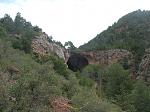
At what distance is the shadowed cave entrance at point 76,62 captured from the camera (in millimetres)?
103438

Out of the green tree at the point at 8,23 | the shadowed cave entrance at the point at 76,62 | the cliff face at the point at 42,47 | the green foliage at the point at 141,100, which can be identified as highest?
the green tree at the point at 8,23

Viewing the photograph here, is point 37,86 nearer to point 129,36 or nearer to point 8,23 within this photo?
point 8,23

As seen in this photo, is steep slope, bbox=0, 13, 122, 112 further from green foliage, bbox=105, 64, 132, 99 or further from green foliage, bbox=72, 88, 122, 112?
green foliage, bbox=105, 64, 132, 99

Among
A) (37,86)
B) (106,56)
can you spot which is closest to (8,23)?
(106,56)

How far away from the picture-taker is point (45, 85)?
20.6 meters

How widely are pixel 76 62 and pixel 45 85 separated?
8399 cm

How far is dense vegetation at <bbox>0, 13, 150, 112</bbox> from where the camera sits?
1905 centimetres

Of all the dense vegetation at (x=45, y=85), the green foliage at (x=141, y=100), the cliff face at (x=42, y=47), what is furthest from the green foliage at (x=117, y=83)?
the cliff face at (x=42, y=47)

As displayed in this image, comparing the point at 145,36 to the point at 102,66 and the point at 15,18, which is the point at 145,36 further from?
the point at 15,18

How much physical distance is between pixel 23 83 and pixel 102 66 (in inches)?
3186

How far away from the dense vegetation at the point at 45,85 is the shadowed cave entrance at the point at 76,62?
1073 centimetres

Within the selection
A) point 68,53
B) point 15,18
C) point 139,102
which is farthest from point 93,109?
point 68,53

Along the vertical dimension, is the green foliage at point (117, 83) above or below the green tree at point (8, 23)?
below

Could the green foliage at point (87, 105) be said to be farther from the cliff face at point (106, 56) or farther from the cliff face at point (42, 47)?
the cliff face at point (106, 56)
